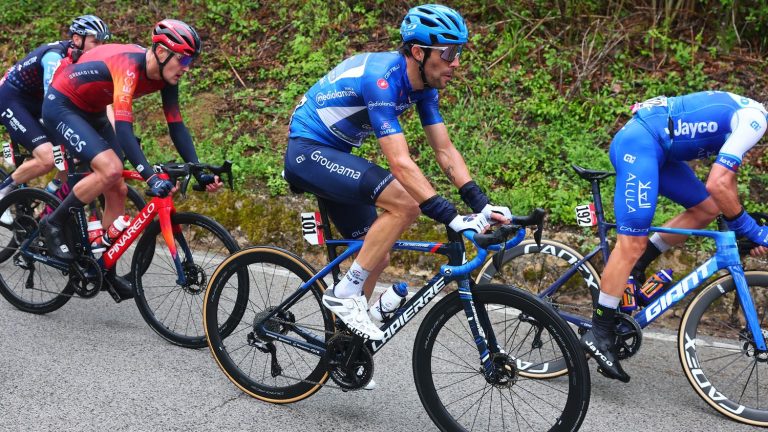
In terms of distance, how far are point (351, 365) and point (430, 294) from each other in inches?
23.7

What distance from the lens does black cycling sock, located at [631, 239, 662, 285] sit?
5171 millimetres

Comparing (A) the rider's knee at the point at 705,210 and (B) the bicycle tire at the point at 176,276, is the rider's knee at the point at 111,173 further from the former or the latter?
(A) the rider's knee at the point at 705,210

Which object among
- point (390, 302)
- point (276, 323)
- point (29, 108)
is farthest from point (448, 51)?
point (29, 108)

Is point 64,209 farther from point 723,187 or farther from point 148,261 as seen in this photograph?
point 723,187

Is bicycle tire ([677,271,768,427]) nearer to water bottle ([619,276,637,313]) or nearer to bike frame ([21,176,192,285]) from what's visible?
water bottle ([619,276,637,313])

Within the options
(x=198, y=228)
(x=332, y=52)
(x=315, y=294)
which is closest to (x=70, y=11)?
(x=332, y=52)

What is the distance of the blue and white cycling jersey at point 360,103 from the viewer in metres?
3.91

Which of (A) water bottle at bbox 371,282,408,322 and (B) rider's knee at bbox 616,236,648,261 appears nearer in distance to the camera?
(A) water bottle at bbox 371,282,408,322

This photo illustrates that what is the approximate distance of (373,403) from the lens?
4.51 meters

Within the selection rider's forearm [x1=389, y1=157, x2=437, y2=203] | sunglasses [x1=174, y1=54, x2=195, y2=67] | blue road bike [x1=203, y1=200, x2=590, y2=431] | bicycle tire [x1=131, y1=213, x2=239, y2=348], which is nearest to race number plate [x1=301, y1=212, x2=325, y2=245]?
blue road bike [x1=203, y1=200, x2=590, y2=431]

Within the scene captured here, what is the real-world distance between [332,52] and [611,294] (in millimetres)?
6193

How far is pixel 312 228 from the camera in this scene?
4238 millimetres

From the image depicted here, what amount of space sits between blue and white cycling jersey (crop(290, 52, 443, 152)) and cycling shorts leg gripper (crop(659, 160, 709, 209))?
1680 millimetres

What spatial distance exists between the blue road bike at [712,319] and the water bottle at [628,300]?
0.10 m
